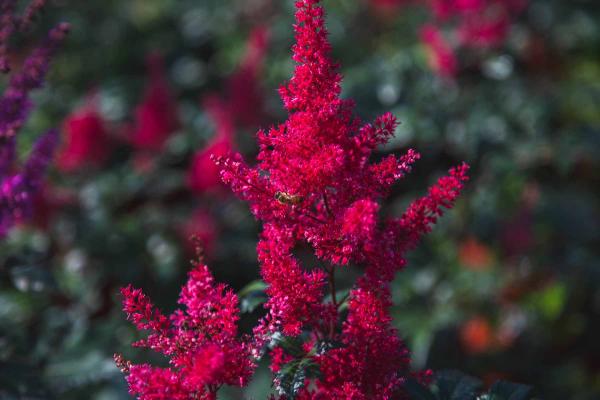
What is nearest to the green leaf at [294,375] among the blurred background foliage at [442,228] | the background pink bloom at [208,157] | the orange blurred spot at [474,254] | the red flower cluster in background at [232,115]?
the blurred background foliage at [442,228]

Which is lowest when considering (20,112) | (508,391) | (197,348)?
(508,391)

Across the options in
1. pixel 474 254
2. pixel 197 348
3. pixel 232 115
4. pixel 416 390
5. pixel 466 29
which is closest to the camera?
pixel 197 348

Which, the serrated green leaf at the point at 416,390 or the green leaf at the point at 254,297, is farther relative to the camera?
the green leaf at the point at 254,297

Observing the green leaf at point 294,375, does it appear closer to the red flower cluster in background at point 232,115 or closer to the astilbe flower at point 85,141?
the red flower cluster in background at point 232,115

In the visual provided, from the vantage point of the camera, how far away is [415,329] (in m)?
3.17

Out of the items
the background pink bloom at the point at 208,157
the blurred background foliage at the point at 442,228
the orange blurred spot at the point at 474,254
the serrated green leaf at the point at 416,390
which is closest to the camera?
the serrated green leaf at the point at 416,390

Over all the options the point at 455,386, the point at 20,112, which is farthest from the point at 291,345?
the point at 20,112

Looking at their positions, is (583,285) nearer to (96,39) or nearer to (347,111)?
(347,111)

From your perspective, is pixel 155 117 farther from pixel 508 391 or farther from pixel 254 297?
pixel 508 391

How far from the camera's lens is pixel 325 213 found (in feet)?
4.32

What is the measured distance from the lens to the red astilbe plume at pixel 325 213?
4.16 ft

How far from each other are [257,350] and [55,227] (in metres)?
2.80

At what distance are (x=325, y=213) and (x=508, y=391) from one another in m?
0.46

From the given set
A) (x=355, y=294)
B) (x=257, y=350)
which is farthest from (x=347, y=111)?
(x=257, y=350)
